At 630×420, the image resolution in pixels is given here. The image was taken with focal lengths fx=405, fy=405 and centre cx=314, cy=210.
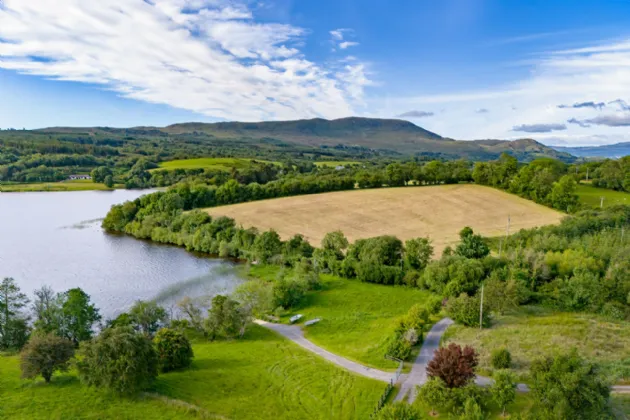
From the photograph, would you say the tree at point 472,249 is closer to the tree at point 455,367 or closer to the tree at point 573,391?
the tree at point 455,367

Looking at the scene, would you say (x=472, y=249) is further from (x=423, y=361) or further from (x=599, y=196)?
(x=599, y=196)

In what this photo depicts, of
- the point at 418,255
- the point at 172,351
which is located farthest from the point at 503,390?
the point at 418,255

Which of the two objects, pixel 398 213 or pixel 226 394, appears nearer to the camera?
pixel 226 394

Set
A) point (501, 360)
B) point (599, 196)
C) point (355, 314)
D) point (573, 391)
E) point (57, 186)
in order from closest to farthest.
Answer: point (573, 391) → point (501, 360) → point (355, 314) → point (599, 196) → point (57, 186)

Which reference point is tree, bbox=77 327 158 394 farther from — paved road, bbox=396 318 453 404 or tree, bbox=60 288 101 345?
paved road, bbox=396 318 453 404

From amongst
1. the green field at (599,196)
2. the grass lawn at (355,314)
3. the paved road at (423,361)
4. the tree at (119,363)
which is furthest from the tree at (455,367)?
the green field at (599,196)

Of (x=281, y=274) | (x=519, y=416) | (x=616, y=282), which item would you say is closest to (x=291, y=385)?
(x=519, y=416)

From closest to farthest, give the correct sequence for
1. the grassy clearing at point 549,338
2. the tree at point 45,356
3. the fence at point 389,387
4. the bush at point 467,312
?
1. the fence at point 389,387
2. the tree at point 45,356
3. the grassy clearing at point 549,338
4. the bush at point 467,312
